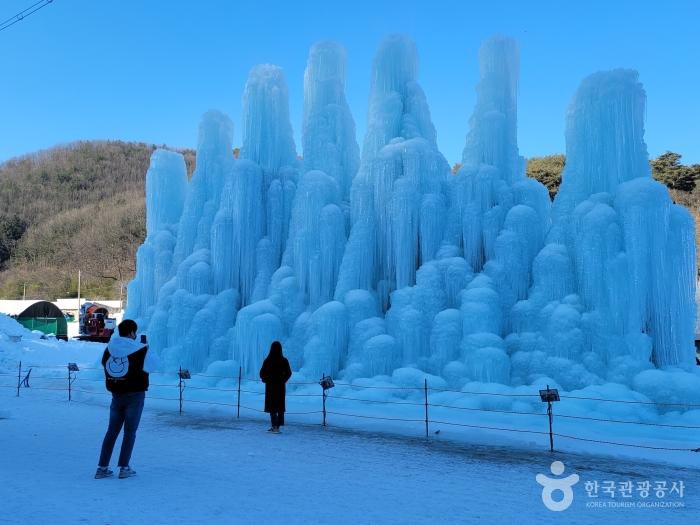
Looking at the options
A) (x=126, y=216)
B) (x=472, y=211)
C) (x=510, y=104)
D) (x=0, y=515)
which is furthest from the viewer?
(x=126, y=216)

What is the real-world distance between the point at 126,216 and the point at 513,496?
377ft

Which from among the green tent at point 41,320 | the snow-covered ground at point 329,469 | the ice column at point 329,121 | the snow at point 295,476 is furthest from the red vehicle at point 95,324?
the snow at point 295,476

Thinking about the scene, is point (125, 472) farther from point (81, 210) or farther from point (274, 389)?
point (81, 210)

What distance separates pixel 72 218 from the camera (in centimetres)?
11750

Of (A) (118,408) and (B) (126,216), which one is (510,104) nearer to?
(A) (118,408)

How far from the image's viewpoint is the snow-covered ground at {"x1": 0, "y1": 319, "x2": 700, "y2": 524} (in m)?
5.55

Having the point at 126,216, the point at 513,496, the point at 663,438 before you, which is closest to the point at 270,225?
the point at 663,438

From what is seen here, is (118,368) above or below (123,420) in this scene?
above

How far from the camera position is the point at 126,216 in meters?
112

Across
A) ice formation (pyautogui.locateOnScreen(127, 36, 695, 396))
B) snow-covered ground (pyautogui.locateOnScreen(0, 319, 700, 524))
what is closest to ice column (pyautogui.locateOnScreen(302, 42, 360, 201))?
ice formation (pyautogui.locateOnScreen(127, 36, 695, 396))

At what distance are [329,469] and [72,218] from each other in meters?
123

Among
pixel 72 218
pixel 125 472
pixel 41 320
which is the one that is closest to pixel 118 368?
pixel 125 472

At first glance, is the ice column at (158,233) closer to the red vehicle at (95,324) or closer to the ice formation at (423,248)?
the ice formation at (423,248)

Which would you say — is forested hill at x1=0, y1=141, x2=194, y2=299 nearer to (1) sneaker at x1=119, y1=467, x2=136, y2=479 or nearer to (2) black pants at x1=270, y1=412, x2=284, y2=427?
(2) black pants at x1=270, y1=412, x2=284, y2=427
